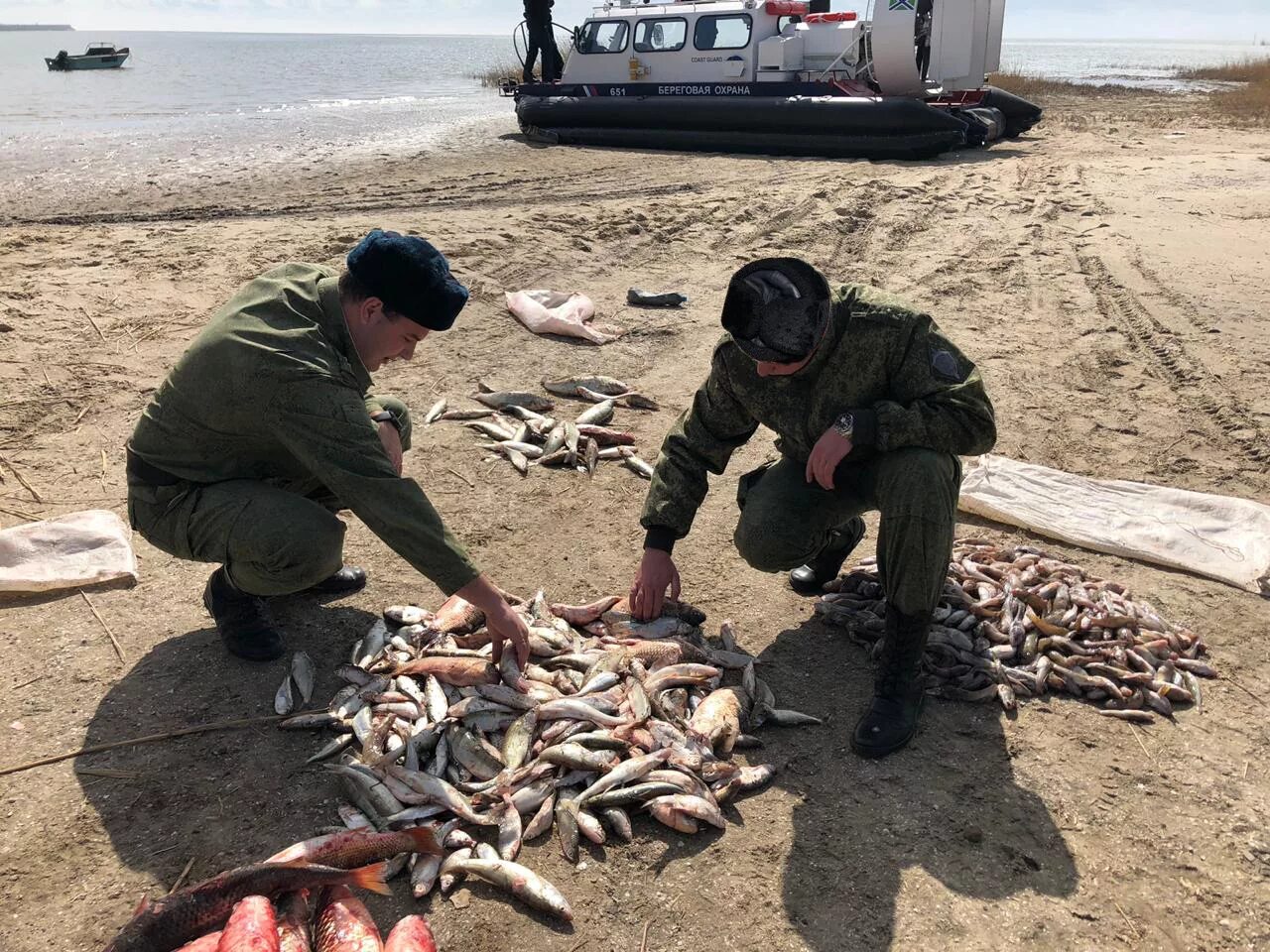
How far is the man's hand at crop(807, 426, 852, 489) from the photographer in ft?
10.9

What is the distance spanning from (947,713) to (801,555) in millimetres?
811

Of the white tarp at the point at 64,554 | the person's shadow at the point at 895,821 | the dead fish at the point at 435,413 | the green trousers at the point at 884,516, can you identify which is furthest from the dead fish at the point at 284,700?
the dead fish at the point at 435,413

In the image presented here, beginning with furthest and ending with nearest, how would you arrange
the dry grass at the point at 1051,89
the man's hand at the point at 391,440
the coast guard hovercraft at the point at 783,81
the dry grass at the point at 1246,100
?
the dry grass at the point at 1051,89 → the dry grass at the point at 1246,100 → the coast guard hovercraft at the point at 783,81 → the man's hand at the point at 391,440

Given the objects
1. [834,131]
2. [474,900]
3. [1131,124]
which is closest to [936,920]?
[474,900]

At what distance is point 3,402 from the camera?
601 centimetres

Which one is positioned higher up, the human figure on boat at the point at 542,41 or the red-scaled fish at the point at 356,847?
the human figure on boat at the point at 542,41

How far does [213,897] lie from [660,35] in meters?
18.8

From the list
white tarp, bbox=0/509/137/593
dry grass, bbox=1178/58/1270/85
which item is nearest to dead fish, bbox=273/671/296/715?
white tarp, bbox=0/509/137/593

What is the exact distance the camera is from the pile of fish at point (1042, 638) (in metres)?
3.70

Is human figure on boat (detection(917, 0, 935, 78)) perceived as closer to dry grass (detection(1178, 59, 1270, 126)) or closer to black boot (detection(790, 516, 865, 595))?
dry grass (detection(1178, 59, 1270, 126))

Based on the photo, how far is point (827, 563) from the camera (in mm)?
4348

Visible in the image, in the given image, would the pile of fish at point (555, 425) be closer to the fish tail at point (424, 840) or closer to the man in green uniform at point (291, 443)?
the man in green uniform at point (291, 443)

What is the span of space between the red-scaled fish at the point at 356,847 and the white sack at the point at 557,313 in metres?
5.19

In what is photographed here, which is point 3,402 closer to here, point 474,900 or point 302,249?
point 302,249
